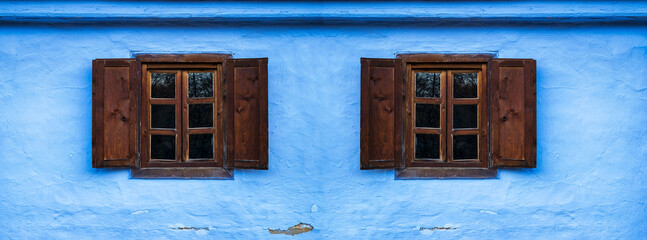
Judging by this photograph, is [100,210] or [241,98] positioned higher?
[241,98]

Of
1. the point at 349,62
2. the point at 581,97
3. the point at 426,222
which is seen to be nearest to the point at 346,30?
the point at 349,62

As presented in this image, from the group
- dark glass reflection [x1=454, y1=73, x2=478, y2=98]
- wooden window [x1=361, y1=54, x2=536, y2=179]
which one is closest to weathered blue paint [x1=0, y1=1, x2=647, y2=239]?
wooden window [x1=361, y1=54, x2=536, y2=179]

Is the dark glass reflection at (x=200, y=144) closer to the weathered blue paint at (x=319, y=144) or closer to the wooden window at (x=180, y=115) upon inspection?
the wooden window at (x=180, y=115)

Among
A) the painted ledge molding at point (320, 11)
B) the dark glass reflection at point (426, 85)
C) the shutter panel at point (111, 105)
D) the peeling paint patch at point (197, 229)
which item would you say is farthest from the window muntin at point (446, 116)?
the shutter panel at point (111, 105)

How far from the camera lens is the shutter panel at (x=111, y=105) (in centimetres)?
342

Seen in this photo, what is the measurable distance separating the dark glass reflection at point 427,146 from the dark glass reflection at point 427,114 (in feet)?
0.37

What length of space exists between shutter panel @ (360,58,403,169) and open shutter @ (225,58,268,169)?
79cm

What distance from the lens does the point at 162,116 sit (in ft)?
11.8

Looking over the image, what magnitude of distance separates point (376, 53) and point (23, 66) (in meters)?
2.91

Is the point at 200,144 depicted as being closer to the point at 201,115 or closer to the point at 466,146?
the point at 201,115

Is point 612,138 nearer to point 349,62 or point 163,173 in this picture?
point 349,62

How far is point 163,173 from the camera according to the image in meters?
3.52

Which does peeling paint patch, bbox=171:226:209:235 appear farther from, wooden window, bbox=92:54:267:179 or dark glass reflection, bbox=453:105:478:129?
dark glass reflection, bbox=453:105:478:129

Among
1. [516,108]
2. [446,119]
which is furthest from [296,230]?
[516,108]
